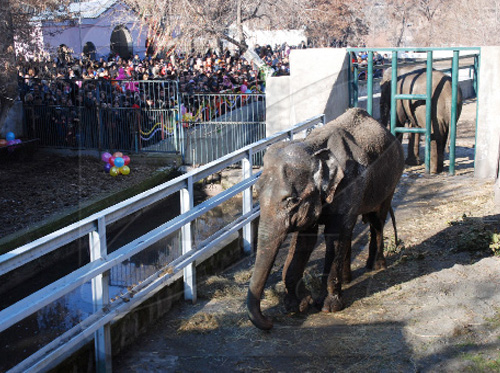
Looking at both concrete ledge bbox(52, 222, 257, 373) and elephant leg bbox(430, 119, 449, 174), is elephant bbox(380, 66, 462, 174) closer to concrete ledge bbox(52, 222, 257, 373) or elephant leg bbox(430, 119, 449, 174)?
elephant leg bbox(430, 119, 449, 174)

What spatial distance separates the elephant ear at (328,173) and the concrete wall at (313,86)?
19.9 ft

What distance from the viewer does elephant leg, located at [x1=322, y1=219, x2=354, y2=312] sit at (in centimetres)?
561

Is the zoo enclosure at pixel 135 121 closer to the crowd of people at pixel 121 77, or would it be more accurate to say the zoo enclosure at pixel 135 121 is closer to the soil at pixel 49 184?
the crowd of people at pixel 121 77

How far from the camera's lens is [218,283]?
6.22 meters

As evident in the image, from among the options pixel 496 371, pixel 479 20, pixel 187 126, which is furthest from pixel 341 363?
pixel 479 20

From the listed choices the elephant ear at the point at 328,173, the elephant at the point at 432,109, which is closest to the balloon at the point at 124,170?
the elephant at the point at 432,109

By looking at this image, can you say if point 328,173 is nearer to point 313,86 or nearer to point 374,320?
point 374,320

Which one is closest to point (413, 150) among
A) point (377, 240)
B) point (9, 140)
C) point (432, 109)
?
point (432, 109)

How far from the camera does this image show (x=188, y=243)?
572cm

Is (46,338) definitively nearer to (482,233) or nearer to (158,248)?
(158,248)

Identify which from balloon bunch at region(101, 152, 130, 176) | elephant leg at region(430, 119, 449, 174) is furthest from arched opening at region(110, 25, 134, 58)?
elephant leg at region(430, 119, 449, 174)

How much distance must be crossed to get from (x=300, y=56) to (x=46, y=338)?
7020 mm

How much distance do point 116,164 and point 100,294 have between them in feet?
36.3

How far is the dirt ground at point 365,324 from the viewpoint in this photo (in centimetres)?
472
